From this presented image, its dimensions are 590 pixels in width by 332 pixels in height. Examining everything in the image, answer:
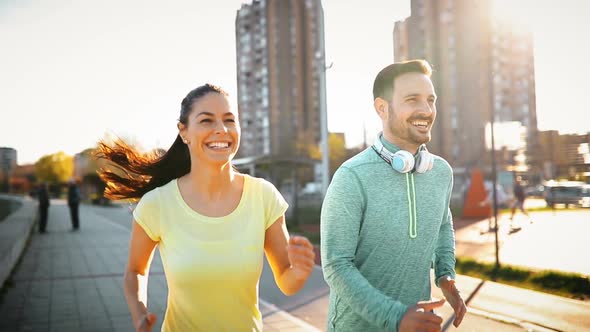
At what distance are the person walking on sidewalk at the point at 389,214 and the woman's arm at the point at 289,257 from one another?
111 mm

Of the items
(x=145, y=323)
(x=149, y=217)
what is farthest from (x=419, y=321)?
(x=149, y=217)

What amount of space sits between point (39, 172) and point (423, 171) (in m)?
128

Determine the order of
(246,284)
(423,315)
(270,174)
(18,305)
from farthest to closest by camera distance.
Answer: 1. (270,174)
2. (18,305)
3. (246,284)
4. (423,315)

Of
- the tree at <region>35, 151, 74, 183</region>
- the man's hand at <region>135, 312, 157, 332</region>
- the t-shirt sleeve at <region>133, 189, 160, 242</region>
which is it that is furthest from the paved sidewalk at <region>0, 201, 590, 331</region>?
the tree at <region>35, 151, 74, 183</region>

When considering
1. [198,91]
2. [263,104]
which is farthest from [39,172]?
[198,91]

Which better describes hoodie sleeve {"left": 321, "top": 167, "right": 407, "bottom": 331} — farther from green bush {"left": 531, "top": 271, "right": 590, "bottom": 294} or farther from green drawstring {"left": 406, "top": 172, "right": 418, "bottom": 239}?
green bush {"left": 531, "top": 271, "right": 590, "bottom": 294}

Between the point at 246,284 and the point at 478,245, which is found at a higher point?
the point at 246,284

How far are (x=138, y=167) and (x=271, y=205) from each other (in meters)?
1.03

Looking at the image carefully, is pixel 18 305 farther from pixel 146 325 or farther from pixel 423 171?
pixel 423 171

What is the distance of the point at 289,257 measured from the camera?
2.24 metres

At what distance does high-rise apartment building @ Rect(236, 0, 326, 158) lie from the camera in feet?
266

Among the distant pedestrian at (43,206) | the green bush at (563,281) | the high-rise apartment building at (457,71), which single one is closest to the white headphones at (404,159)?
the green bush at (563,281)

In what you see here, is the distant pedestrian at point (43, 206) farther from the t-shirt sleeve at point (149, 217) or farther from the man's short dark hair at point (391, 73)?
the man's short dark hair at point (391, 73)

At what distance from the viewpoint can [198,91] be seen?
271 cm
